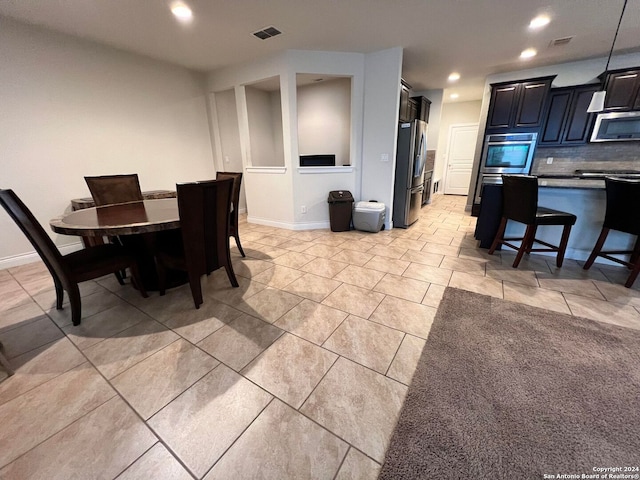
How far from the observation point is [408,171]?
394 cm

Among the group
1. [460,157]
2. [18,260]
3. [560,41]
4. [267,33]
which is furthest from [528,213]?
[18,260]

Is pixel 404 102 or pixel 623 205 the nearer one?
pixel 623 205

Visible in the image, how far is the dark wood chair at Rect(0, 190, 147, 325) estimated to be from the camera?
159 cm

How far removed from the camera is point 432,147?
652cm

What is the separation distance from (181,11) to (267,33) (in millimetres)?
922

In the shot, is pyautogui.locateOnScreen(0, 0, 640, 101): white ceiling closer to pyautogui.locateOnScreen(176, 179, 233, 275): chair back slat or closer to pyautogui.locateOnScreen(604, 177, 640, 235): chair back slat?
pyautogui.locateOnScreen(604, 177, 640, 235): chair back slat

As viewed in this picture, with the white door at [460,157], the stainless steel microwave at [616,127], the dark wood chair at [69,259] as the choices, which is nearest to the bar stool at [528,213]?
the stainless steel microwave at [616,127]

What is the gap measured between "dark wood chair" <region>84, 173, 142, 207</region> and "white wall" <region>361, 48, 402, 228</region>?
3.23 m

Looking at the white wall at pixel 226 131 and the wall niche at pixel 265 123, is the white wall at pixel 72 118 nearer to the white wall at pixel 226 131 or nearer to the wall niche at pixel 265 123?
the white wall at pixel 226 131

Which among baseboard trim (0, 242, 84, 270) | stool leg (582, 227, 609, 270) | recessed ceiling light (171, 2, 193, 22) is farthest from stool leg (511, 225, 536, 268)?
baseboard trim (0, 242, 84, 270)

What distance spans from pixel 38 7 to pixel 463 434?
473 centimetres

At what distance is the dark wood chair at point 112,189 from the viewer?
2.77 metres

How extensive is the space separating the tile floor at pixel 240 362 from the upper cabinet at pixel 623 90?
3.02 meters

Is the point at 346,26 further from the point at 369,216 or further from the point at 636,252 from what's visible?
the point at 636,252
